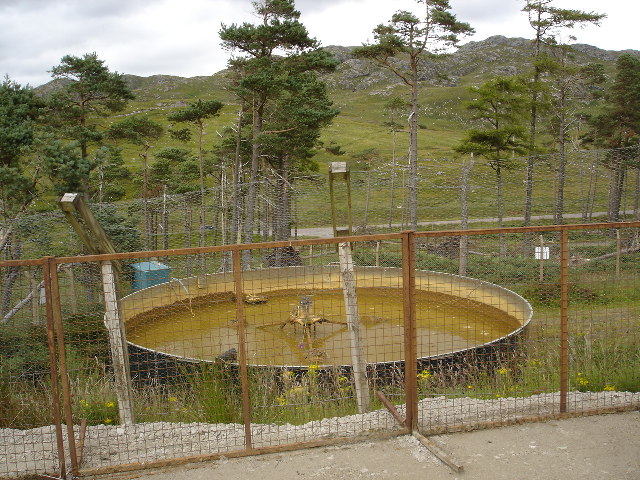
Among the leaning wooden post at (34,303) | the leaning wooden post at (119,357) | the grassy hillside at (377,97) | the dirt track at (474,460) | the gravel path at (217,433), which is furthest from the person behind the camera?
the grassy hillside at (377,97)

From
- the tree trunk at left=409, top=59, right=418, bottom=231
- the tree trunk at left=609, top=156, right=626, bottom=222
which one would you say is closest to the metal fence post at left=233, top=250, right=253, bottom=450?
the tree trunk at left=409, top=59, right=418, bottom=231

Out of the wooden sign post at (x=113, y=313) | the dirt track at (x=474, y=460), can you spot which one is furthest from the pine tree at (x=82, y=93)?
the dirt track at (x=474, y=460)

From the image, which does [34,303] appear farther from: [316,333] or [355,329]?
[316,333]

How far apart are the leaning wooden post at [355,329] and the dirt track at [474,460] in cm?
74

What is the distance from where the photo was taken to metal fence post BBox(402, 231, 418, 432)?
386 centimetres

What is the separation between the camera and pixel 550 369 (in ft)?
17.9

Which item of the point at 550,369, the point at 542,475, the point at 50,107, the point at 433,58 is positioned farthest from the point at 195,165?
the point at 542,475

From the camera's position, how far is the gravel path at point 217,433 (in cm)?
385

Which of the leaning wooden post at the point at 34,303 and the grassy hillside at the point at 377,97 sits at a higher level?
the grassy hillside at the point at 377,97

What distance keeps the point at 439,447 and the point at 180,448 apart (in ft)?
5.73

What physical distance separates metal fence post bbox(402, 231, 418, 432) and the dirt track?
192 mm

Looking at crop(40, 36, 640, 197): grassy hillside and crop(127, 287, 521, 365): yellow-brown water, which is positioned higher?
crop(40, 36, 640, 197): grassy hillside

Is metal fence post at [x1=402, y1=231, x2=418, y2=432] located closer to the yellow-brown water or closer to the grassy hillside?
the yellow-brown water

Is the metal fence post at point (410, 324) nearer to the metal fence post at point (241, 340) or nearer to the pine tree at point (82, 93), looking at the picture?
the metal fence post at point (241, 340)
